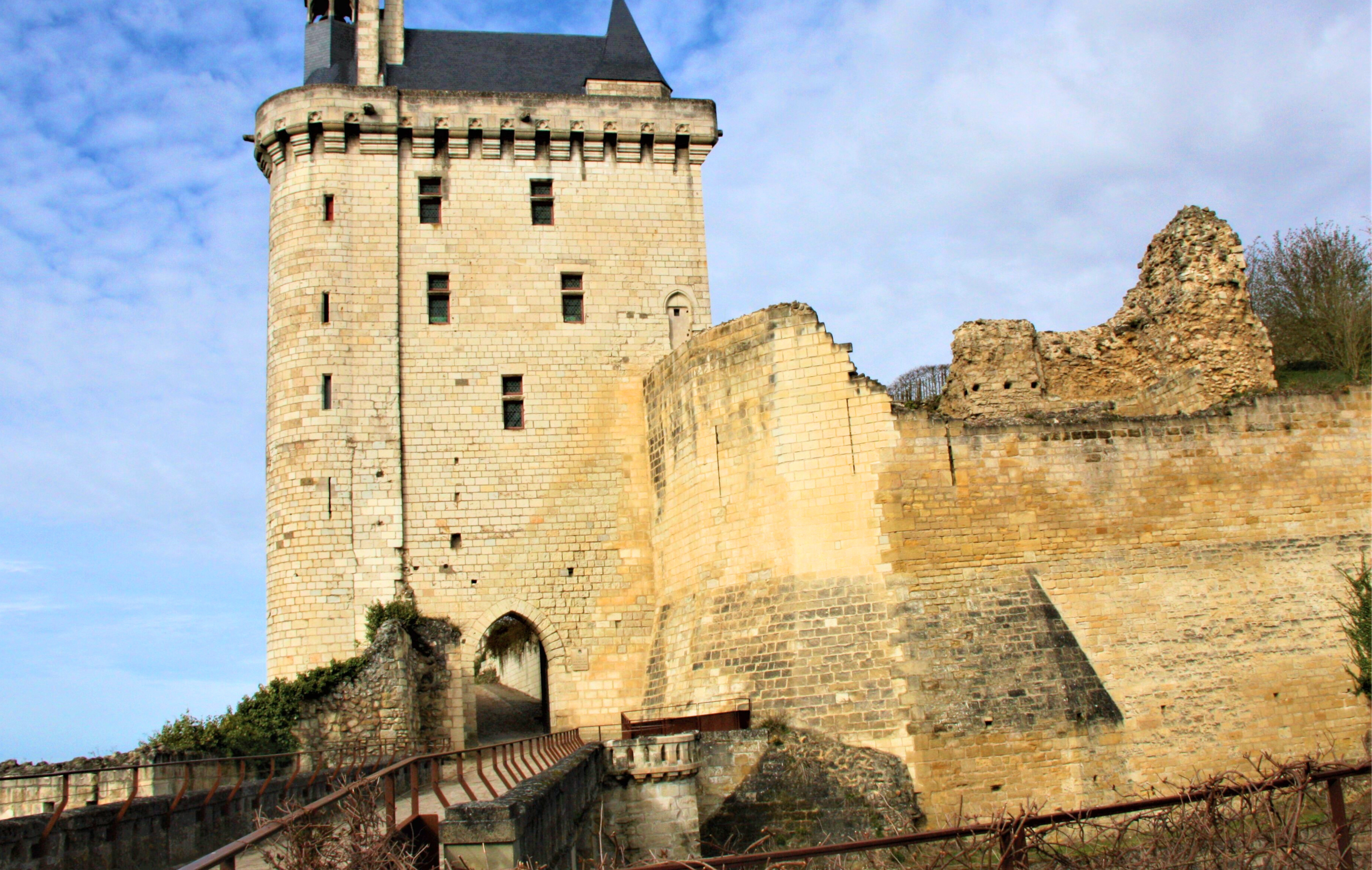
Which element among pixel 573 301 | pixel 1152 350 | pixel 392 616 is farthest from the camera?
pixel 573 301

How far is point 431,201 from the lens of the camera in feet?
62.4

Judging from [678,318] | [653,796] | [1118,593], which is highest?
[678,318]

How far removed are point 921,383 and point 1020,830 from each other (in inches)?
1235

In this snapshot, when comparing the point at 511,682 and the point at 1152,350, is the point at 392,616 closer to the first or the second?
the point at 1152,350

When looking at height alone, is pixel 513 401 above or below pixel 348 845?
above

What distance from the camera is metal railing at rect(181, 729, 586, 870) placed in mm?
3881

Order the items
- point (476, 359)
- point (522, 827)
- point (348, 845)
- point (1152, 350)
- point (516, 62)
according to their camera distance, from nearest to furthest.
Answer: point (348, 845) < point (522, 827) < point (1152, 350) < point (476, 359) < point (516, 62)

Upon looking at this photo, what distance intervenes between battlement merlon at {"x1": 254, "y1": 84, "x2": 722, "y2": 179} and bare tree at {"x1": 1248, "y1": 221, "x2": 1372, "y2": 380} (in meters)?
12.1

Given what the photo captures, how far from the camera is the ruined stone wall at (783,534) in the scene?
44.2ft

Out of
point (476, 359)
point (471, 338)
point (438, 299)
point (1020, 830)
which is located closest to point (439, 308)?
point (438, 299)

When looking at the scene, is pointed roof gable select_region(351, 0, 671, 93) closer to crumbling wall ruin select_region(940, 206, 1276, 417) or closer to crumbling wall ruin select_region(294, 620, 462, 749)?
crumbling wall ruin select_region(940, 206, 1276, 417)

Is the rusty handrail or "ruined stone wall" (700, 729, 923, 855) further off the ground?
the rusty handrail

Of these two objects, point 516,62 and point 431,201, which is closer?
point 431,201

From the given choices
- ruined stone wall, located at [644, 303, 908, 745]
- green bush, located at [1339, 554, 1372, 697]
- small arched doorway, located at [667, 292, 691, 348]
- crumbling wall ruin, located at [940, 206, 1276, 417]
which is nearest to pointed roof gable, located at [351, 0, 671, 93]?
small arched doorway, located at [667, 292, 691, 348]
